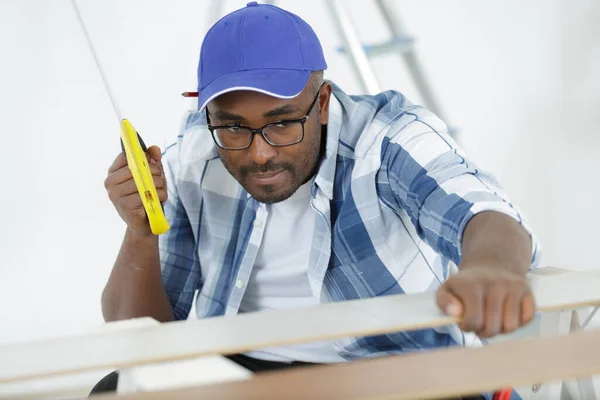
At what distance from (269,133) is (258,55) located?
0.15 m

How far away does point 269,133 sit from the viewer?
1.46 meters

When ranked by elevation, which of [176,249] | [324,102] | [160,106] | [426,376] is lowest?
[426,376]

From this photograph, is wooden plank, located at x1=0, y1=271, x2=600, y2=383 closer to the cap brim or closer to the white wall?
the cap brim

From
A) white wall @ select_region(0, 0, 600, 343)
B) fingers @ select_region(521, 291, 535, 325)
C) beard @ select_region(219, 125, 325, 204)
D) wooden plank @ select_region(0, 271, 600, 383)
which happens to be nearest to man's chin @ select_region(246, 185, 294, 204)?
beard @ select_region(219, 125, 325, 204)

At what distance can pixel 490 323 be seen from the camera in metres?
0.90

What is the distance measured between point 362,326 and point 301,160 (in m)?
0.71

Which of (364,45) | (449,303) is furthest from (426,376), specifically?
(364,45)

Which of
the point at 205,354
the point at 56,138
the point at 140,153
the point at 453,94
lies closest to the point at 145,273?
the point at 140,153

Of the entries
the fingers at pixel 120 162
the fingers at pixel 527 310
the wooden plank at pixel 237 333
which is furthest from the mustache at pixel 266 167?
the fingers at pixel 527 310

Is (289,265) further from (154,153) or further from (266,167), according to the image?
(154,153)

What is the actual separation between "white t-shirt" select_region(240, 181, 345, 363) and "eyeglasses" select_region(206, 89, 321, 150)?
0.16 metres

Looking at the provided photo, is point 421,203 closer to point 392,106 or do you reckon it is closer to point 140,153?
point 392,106

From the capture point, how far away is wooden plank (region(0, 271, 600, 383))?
31.7 inches

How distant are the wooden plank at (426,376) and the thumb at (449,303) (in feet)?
0.39
